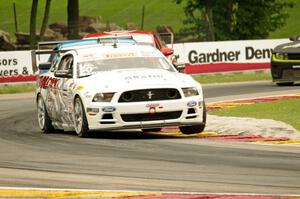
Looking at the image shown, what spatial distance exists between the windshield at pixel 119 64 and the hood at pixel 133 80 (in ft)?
1.01

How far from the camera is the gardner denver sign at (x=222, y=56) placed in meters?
38.1

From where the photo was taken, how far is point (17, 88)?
3397cm

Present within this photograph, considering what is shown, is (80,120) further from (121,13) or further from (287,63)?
(121,13)

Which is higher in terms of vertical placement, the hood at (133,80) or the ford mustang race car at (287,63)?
the hood at (133,80)

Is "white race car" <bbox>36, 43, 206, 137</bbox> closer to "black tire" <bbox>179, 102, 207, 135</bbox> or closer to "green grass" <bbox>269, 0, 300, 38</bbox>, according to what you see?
"black tire" <bbox>179, 102, 207, 135</bbox>

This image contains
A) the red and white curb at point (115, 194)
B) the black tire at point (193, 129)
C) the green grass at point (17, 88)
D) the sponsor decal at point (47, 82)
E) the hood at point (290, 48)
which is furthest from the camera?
the green grass at point (17, 88)

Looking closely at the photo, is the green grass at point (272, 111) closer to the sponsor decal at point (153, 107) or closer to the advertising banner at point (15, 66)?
the sponsor decal at point (153, 107)

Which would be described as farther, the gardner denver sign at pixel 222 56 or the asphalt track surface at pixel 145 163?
the gardner denver sign at pixel 222 56

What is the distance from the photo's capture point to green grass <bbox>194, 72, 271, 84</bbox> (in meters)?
35.3

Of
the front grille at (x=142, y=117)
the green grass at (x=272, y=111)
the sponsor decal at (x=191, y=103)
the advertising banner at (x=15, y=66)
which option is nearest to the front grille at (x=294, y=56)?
the green grass at (x=272, y=111)

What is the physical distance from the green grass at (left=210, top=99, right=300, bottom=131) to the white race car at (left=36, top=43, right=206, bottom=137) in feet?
6.19

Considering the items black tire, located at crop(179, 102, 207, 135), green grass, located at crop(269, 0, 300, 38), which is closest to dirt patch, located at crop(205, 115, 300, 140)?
black tire, located at crop(179, 102, 207, 135)

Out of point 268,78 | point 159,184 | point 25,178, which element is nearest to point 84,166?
point 25,178

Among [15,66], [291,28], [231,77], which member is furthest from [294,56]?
[291,28]
